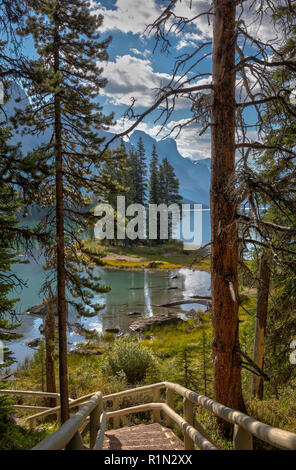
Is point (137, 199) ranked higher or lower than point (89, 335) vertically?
higher

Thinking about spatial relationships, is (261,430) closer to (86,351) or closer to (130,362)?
(130,362)

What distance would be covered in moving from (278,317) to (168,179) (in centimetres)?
4588

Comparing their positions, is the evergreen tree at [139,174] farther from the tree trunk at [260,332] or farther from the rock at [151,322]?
the tree trunk at [260,332]

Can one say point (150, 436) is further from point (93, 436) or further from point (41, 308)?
point (41, 308)

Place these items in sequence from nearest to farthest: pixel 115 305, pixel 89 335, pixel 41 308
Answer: pixel 89 335, pixel 41 308, pixel 115 305

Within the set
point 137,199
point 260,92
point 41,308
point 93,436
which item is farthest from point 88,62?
point 137,199

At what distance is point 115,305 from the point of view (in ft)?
74.7

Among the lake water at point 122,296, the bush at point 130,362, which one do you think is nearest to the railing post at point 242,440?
the bush at point 130,362

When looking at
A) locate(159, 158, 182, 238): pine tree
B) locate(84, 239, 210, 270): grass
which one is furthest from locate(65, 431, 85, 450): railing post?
locate(159, 158, 182, 238): pine tree

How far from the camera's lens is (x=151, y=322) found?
18.2 meters

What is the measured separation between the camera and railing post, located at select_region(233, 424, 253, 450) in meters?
1.89

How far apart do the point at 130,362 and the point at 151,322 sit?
8140 mm

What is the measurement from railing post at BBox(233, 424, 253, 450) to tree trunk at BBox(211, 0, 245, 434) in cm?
194

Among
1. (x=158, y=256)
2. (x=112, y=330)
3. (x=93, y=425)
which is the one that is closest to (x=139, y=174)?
(x=158, y=256)
